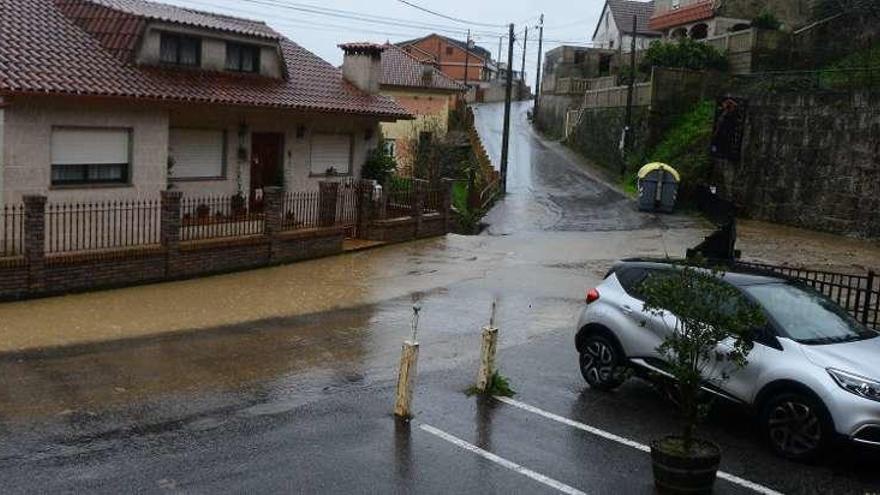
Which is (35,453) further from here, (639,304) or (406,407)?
(639,304)

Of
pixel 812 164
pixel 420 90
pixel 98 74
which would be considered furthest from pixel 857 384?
pixel 420 90

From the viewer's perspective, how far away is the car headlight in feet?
26.2

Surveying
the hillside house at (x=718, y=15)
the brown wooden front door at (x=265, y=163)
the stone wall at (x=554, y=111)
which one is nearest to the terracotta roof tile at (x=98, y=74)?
the brown wooden front door at (x=265, y=163)

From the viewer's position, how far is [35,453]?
25.5ft

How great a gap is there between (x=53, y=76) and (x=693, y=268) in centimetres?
1319

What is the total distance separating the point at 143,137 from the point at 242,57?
4.92m

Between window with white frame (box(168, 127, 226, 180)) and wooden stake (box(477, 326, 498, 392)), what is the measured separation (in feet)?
41.7

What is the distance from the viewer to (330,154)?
2516cm

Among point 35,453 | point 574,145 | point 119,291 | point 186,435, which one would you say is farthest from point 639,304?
A: point 574,145

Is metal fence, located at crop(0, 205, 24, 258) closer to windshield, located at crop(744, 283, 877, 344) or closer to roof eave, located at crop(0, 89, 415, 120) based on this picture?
roof eave, located at crop(0, 89, 415, 120)

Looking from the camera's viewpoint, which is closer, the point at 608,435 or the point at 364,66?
the point at 608,435

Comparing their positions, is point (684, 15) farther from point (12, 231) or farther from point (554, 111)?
point (12, 231)

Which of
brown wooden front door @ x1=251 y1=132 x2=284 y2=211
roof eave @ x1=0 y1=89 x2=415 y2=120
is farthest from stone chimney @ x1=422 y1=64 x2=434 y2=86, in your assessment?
brown wooden front door @ x1=251 y1=132 x2=284 y2=211

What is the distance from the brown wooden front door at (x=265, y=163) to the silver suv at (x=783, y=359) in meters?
13.8
